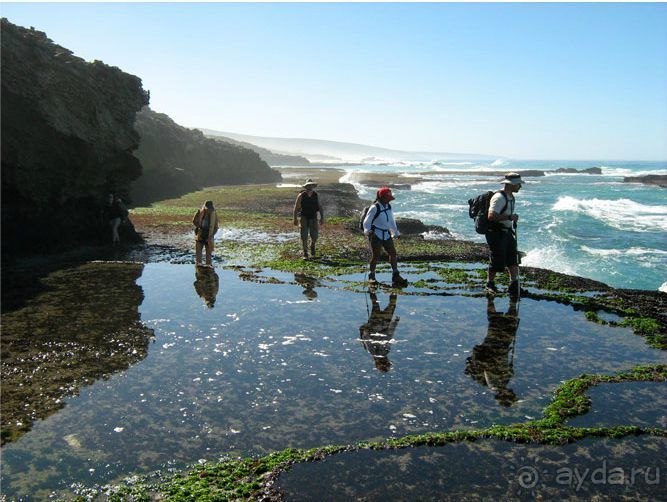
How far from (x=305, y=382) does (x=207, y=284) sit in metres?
6.48

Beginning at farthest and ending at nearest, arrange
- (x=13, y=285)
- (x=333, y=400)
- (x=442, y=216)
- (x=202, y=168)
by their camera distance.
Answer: (x=202, y=168)
(x=442, y=216)
(x=13, y=285)
(x=333, y=400)

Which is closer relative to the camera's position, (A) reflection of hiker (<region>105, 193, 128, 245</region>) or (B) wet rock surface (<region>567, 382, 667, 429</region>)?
(B) wet rock surface (<region>567, 382, 667, 429</region>)

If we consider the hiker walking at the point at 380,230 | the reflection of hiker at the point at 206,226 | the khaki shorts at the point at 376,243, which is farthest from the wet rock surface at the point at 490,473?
the reflection of hiker at the point at 206,226

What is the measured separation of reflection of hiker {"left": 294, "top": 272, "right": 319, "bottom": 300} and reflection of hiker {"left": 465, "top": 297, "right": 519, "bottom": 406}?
3.94 m

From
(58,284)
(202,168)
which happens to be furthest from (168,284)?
(202,168)

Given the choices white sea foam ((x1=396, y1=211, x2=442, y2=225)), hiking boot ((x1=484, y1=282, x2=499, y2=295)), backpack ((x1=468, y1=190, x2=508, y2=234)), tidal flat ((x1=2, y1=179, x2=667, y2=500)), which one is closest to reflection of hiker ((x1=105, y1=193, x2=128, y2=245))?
tidal flat ((x1=2, y1=179, x2=667, y2=500))

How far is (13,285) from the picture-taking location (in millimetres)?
12078

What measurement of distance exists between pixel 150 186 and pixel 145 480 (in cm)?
4227

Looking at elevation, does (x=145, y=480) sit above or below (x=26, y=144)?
below

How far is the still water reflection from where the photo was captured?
550 cm

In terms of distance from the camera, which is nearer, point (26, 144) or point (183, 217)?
point (26, 144)

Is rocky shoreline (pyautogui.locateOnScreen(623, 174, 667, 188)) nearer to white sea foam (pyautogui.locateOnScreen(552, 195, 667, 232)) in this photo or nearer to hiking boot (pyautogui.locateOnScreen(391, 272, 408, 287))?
white sea foam (pyautogui.locateOnScreen(552, 195, 667, 232))

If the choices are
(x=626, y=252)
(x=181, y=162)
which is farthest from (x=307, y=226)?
(x=181, y=162)

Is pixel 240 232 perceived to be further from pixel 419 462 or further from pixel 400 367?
pixel 419 462
